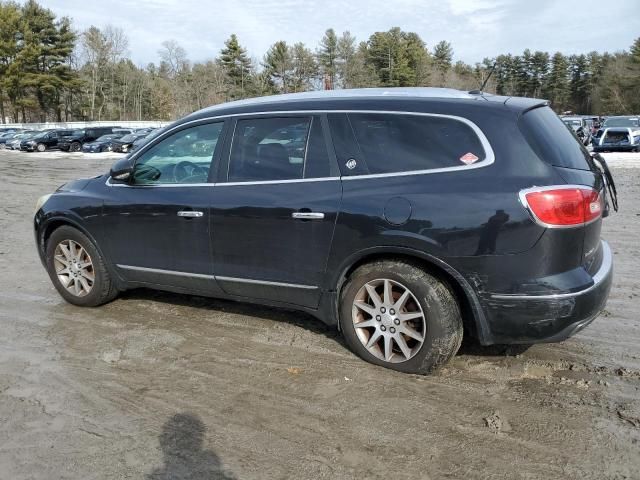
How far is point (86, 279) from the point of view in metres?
5.20

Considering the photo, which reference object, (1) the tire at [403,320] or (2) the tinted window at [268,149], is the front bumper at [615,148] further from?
(1) the tire at [403,320]

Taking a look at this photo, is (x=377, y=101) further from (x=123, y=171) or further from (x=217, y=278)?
(x=123, y=171)

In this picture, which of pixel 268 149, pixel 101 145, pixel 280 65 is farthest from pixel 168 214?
pixel 280 65

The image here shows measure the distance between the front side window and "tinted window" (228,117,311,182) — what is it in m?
0.25

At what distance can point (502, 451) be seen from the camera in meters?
2.90

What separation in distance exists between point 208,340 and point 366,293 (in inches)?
56.7

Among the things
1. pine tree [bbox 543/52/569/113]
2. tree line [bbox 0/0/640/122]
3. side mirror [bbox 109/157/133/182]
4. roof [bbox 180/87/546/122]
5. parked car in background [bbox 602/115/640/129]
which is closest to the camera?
roof [bbox 180/87/546/122]

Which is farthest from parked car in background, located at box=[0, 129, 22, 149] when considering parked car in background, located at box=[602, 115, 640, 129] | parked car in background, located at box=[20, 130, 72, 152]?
parked car in background, located at box=[602, 115, 640, 129]

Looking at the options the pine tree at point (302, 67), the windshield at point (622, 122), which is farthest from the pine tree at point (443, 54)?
the windshield at point (622, 122)

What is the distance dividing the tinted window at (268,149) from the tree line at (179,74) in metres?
65.6

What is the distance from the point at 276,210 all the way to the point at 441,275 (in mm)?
1252

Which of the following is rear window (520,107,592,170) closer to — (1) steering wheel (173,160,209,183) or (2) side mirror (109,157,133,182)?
(1) steering wheel (173,160,209,183)

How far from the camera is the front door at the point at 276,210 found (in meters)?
3.87

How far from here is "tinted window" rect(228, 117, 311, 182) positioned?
4.02m
